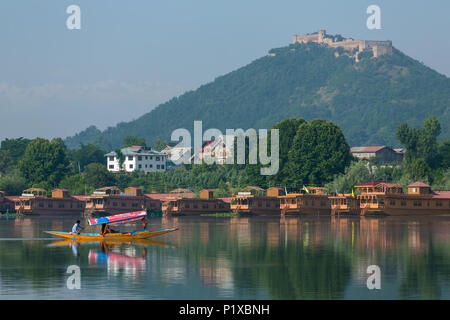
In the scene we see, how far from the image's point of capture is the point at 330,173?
142250 mm

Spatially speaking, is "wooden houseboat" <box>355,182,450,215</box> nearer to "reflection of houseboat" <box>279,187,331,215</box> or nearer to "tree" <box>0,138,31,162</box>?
"reflection of houseboat" <box>279,187,331,215</box>

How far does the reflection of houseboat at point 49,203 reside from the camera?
128 meters

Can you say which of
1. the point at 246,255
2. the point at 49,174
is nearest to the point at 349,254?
the point at 246,255

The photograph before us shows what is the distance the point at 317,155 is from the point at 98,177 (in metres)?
44.8

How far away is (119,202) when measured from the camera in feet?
434

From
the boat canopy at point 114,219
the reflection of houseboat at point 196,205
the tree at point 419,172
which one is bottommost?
the reflection of houseboat at point 196,205

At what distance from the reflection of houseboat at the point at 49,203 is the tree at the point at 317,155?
41.6 metres

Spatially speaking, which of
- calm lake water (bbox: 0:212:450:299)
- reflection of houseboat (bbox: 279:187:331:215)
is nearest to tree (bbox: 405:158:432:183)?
reflection of houseboat (bbox: 279:187:331:215)

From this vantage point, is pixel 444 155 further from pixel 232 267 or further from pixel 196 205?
pixel 232 267

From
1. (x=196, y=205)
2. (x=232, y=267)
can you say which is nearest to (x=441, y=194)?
(x=196, y=205)

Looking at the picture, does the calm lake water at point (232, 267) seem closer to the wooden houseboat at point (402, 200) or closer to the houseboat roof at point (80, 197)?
the wooden houseboat at point (402, 200)

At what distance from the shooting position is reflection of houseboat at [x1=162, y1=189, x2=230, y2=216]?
433 feet

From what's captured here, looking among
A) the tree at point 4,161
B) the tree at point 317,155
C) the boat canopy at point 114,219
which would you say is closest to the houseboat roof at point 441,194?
the tree at point 317,155

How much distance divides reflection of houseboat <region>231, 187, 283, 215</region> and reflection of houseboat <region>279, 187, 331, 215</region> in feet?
11.5
